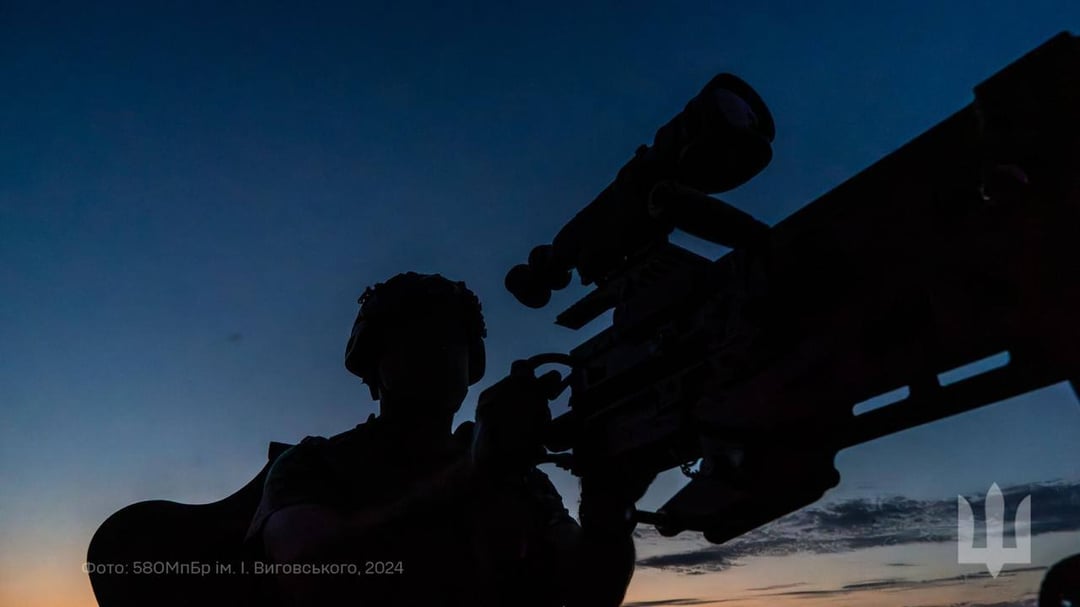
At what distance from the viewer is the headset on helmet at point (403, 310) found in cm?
466

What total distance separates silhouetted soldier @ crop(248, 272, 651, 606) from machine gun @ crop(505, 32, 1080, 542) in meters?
0.46

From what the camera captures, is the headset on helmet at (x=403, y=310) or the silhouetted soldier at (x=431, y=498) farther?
the headset on helmet at (x=403, y=310)

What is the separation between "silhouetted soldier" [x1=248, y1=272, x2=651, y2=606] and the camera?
11.1ft

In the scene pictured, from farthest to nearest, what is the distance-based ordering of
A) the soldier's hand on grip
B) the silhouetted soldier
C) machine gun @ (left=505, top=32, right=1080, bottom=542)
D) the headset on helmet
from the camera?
1. the headset on helmet
2. the silhouetted soldier
3. the soldier's hand on grip
4. machine gun @ (left=505, top=32, right=1080, bottom=542)

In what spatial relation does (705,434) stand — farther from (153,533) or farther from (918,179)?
(153,533)

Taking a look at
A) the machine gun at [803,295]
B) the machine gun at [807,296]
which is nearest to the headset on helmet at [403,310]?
the machine gun at [803,295]

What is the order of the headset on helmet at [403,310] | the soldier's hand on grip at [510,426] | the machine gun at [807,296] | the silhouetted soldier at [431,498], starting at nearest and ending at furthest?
the machine gun at [807,296]
the soldier's hand on grip at [510,426]
the silhouetted soldier at [431,498]
the headset on helmet at [403,310]

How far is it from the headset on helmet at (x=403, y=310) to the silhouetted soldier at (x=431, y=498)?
1 centimetres

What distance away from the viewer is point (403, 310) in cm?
462

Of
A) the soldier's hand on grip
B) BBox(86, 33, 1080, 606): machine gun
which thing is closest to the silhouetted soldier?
the soldier's hand on grip

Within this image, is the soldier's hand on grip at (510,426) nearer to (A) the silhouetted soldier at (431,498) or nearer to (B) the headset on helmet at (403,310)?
(A) the silhouetted soldier at (431,498)

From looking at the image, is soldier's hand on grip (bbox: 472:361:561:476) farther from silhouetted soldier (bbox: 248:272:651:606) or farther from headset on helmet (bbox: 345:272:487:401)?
headset on helmet (bbox: 345:272:487:401)

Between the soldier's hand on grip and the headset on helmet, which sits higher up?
the headset on helmet

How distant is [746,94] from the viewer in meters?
2.81
